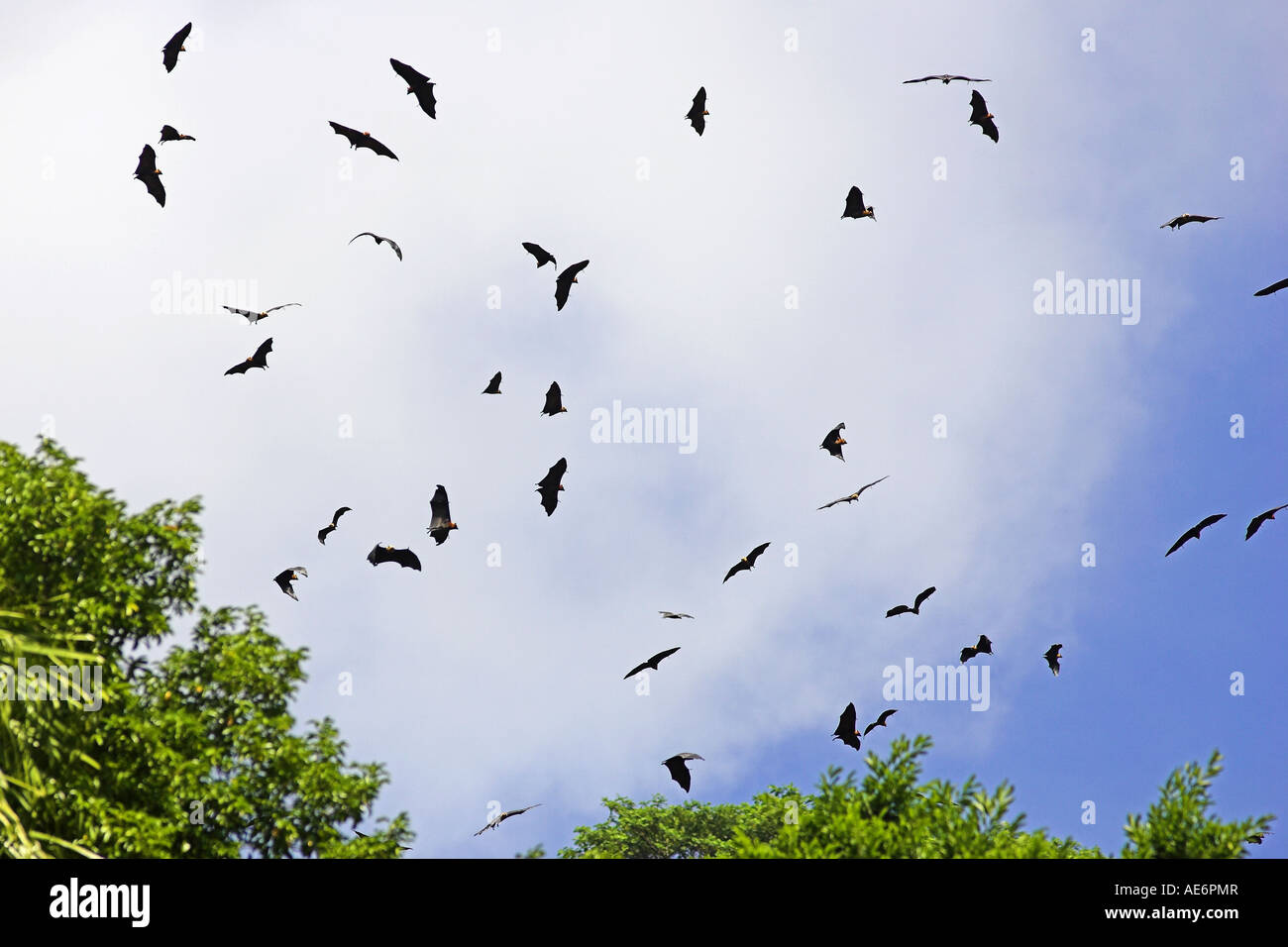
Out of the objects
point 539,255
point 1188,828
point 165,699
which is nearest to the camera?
point 1188,828

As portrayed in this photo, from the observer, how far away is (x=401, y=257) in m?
16.5

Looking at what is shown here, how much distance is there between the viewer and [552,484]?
17.1m

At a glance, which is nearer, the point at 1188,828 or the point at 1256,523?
the point at 1188,828

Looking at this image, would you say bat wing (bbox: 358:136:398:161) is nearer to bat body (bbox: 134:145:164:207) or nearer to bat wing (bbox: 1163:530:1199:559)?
bat body (bbox: 134:145:164:207)

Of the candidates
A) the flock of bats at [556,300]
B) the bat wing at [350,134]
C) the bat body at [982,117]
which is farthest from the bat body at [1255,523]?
the bat wing at [350,134]

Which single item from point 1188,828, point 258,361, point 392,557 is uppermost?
point 258,361

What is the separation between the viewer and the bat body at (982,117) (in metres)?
18.0

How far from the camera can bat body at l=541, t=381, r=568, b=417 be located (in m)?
17.7

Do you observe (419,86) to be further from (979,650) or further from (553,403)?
(979,650)

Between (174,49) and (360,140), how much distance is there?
3.25 m

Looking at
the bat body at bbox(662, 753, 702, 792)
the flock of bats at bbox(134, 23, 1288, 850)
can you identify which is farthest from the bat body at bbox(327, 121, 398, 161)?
the bat body at bbox(662, 753, 702, 792)

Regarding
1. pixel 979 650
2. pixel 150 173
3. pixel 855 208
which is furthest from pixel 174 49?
pixel 979 650

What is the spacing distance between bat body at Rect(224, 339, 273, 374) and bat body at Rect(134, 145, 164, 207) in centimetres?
268
